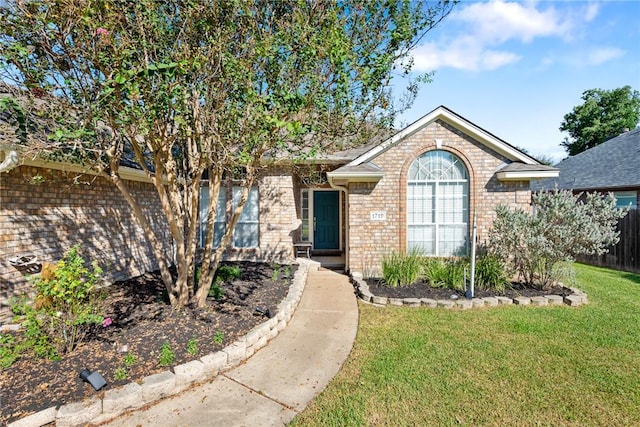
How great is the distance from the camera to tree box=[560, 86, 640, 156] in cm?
3103

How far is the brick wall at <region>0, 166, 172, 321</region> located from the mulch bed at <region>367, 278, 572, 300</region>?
624 cm

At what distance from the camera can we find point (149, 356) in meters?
4.12

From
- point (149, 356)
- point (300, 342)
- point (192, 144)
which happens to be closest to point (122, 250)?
point (192, 144)

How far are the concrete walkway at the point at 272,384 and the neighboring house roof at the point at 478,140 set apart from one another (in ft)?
13.3

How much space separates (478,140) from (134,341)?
359 inches

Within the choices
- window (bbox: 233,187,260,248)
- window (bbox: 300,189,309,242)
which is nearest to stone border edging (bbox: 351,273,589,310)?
window (bbox: 233,187,260,248)

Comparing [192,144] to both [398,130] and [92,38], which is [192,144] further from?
[398,130]

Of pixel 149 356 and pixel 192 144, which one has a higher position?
pixel 192 144

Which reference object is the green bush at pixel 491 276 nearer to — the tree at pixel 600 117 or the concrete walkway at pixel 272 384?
the concrete walkway at pixel 272 384

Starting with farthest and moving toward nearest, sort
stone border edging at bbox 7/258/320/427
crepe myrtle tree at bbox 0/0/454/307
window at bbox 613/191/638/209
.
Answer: window at bbox 613/191/638/209
crepe myrtle tree at bbox 0/0/454/307
stone border edging at bbox 7/258/320/427

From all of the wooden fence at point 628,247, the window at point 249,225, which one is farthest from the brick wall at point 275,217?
the wooden fence at point 628,247

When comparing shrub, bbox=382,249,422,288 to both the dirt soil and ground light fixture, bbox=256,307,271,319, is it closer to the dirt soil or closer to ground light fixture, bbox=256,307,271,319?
the dirt soil

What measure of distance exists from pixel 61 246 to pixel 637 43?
51.4 feet

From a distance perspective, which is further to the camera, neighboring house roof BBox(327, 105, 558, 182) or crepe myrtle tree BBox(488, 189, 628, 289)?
neighboring house roof BBox(327, 105, 558, 182)
